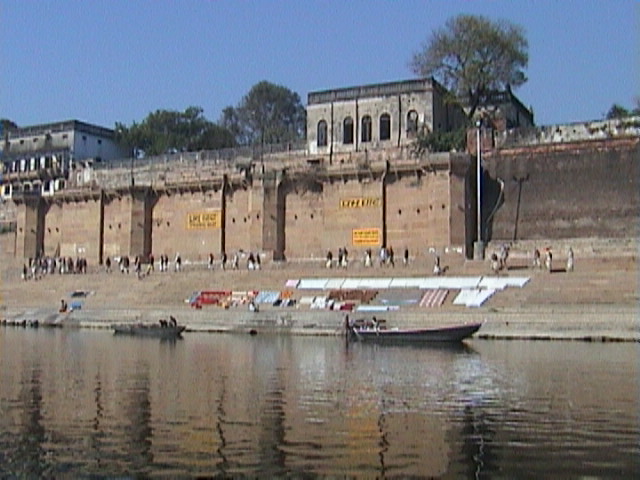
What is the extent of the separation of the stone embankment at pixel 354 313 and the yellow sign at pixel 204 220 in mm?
3033

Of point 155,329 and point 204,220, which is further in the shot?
point 204,220

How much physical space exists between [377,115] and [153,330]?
677 inches

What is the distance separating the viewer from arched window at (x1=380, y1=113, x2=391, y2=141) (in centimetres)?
3950

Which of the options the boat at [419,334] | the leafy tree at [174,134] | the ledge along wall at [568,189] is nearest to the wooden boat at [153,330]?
the boat at [419,334]

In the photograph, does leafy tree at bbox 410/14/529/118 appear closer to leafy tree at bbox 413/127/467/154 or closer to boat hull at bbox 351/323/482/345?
leafy tree at bbox 413/127/467/154

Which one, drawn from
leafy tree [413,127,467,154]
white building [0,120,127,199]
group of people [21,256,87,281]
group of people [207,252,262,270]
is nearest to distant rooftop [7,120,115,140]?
white building [0,120,127,199]

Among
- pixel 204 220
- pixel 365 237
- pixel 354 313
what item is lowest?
pixel 354 313

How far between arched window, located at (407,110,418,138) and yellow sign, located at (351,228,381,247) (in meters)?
5.13

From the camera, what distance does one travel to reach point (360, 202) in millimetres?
37188

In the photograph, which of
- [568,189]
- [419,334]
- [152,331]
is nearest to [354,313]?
[419,334]

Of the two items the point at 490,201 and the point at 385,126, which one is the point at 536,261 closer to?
the point at 490,201

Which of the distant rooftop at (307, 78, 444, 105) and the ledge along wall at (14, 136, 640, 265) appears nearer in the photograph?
the ledge along wall at (14, 136, 640, 265)

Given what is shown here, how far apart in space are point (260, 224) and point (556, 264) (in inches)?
568

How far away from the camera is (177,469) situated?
8.45 meters
